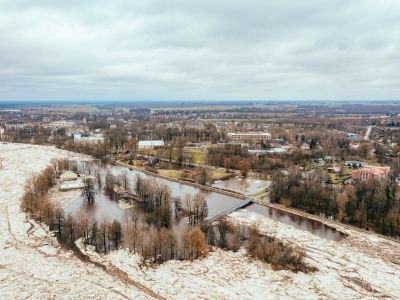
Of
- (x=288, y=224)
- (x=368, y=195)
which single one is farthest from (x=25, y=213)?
(x=368, y=195)

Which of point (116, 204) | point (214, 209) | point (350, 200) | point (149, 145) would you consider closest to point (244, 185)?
point (214, 209)

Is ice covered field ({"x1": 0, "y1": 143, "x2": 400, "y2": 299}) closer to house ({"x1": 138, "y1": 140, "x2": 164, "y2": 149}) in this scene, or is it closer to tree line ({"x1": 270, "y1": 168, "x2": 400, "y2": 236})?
tree line ({"x1": 270, "y1": 168, "x2": 400, "y2": 236})

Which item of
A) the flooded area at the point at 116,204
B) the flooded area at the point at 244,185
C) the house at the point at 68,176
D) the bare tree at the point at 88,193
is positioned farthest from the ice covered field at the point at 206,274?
the house at the point at 68,176

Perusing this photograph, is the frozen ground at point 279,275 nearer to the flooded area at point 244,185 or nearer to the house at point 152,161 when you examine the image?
the flooded area at point 244,185

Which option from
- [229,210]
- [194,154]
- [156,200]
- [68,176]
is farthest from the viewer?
[194,154]

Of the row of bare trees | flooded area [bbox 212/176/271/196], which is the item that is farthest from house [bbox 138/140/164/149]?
the row of bare trees

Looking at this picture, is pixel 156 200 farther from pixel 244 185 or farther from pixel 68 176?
pixel 68 176

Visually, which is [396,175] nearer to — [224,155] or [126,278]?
[224,155]
